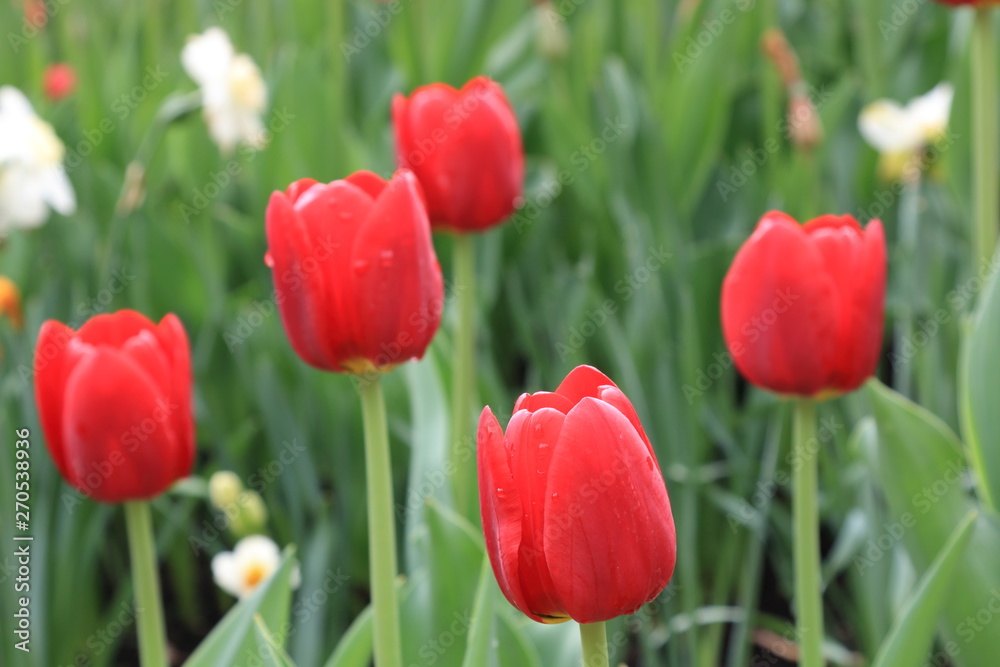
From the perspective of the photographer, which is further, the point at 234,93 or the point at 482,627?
the point at 234,93

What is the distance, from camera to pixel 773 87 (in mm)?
1860

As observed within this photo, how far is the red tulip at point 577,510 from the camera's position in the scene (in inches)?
20.2

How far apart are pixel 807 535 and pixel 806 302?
18 cm

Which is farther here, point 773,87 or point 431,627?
point 773,87

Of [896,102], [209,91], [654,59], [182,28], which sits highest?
[182,28]

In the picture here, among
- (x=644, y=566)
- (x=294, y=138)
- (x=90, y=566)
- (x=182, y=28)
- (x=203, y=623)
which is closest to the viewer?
(x=644, y=566)

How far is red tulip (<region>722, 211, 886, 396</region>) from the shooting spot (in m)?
0.78

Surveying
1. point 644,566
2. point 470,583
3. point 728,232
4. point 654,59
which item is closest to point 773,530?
point 728,232

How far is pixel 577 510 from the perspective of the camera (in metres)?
0.51

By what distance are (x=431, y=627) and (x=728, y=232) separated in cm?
111

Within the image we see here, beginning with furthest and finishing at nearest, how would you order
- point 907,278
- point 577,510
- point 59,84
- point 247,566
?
point 59,84, point 907,278, point 247,566, point 577,510

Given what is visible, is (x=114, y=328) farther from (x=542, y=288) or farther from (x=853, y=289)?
(x=542, y=288)

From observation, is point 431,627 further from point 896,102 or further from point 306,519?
point 896,102

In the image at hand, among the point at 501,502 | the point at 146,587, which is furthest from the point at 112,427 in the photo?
the point at 501,502
